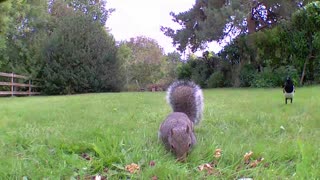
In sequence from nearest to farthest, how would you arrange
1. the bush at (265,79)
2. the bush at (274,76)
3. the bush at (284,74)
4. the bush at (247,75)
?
the bush at (284,74), the bush at (274,76), the bush at (265,79), the bush at (247,75)

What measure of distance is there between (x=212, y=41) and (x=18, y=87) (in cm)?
Result: 1083

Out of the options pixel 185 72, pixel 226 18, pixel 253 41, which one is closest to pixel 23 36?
pixel 185 72

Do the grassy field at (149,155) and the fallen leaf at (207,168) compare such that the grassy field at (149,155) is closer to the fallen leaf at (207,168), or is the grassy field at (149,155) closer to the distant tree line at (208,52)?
the fallen leaf at (207,168)

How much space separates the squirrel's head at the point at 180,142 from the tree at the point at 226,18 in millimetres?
15452

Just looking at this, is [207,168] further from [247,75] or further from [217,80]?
[217,80]

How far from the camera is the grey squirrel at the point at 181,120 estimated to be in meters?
2.77

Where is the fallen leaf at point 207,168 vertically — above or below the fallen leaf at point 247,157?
below

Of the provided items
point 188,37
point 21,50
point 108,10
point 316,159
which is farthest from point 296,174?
point 108,10

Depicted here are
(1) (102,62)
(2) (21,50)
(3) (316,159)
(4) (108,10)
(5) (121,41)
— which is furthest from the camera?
(4) (108,10)

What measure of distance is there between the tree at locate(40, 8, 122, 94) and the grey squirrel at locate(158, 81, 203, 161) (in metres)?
15.8

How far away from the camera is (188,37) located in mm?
21578

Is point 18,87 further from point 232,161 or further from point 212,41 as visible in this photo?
point 232,161

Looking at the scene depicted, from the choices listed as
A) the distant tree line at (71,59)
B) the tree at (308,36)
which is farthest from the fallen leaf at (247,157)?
the distant tree line at (71,59)

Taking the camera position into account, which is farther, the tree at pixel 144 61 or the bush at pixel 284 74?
the tree at pixel 144 61
